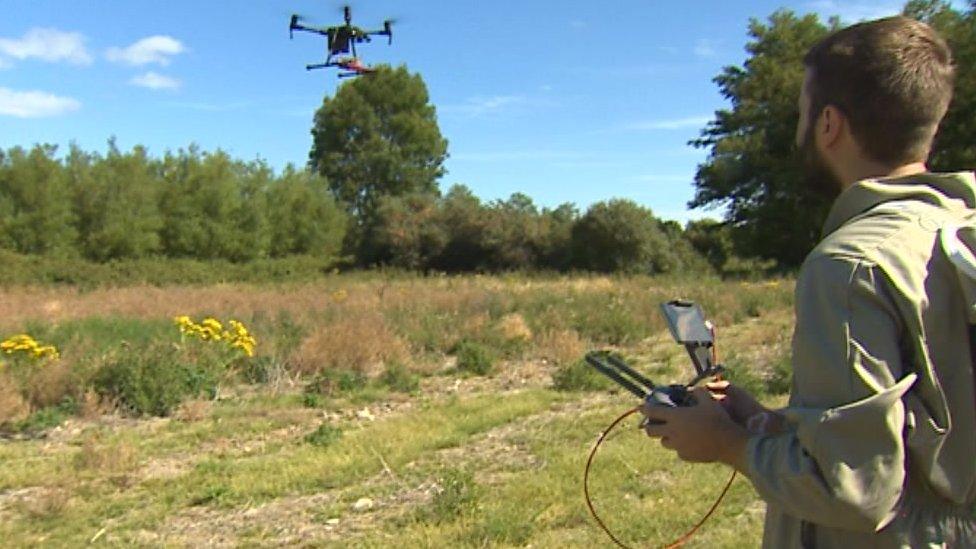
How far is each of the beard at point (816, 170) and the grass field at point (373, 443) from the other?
306 cm

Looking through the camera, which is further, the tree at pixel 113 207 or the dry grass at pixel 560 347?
the tree at pixel 113 207

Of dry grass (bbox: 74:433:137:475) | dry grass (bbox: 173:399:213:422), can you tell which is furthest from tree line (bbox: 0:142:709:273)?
dry grass (bbox: 74:433:137:475)

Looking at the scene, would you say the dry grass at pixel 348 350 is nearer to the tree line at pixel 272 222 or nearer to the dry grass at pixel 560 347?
the dry grass at pixel 560 347

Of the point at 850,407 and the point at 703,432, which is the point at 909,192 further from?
the point at 703,432

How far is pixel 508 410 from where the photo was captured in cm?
768

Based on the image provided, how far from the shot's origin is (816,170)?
1.44 m

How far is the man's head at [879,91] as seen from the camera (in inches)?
49.8

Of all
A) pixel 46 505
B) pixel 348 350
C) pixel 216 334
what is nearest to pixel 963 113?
pixel 348 350

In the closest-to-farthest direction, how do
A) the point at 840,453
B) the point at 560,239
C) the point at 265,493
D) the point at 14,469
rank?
the point at 840,453 → the point at 265,493 → the point at 14,469 → the point at 560,239

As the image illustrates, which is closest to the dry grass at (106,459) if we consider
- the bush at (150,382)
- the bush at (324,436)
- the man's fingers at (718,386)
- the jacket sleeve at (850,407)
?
the bush at (324,436)

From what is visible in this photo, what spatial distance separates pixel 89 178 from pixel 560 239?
77.7 ft

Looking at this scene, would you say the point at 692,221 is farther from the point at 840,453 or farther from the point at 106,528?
the point at 840,453

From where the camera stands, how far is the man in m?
1.18

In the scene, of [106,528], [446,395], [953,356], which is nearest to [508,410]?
Answer: [446,395]
